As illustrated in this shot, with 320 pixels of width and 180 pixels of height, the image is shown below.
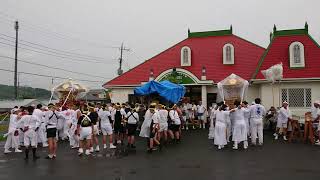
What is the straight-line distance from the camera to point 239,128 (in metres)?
13.6

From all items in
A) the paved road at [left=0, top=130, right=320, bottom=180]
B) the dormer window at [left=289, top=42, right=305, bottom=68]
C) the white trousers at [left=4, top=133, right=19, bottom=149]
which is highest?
the dormer window at [left=289, top=42, right=305, bottom=68]

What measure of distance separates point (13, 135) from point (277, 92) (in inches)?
639

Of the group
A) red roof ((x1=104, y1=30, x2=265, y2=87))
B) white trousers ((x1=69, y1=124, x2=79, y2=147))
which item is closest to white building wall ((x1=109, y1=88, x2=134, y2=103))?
red roof ((x1=104, y1=30, x2=265, y2=87))

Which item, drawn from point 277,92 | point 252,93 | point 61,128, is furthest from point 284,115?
point 61,128

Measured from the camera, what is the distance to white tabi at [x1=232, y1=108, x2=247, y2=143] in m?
13.6

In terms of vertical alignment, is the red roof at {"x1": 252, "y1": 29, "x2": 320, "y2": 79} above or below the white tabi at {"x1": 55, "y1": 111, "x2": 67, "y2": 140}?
above

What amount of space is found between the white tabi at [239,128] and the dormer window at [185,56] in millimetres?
14583

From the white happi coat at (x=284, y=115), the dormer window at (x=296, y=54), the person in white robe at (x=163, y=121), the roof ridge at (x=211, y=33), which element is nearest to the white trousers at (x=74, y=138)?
the person in white robe at (x=163, y=121)

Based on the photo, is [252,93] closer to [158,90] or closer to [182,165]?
[158,90]

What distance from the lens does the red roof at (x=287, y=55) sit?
2273 centimetres

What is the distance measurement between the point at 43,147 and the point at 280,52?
16638 mm

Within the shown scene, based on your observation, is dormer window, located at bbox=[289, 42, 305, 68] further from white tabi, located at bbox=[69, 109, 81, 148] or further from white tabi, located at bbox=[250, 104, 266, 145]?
white tabi, located at bbox=[69, 109, 81, 148]

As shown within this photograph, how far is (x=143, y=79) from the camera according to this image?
91.6 ft

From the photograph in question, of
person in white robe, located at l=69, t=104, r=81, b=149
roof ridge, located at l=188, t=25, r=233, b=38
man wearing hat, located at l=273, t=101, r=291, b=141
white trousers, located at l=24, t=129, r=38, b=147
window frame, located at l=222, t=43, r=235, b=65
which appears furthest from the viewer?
roof ridge, located at l=188, t=25, r=233, b=38
